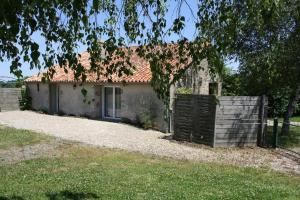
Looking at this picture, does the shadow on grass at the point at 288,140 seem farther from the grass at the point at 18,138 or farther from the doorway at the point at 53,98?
the doorway at the point at 53,98

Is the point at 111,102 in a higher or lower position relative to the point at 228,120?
lower

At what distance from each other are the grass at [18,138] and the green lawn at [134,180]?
3364 millimetres

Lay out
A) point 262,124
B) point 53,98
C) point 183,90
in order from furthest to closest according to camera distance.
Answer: point 53,98, point 183,90, point 262,124

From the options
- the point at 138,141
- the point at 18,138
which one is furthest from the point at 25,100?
the point at 138,141

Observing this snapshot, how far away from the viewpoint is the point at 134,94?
22.5 m

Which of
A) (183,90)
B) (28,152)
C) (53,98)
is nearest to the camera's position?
(28,152)

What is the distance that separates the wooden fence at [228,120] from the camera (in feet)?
51.5

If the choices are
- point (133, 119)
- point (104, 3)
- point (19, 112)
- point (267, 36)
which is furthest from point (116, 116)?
point (104, 3)

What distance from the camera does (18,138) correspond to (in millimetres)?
17312

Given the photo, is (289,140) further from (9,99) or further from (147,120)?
(9,99)

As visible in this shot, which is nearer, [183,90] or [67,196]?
[67,196]

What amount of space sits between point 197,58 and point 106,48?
1.15 meters

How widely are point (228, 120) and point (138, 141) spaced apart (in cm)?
357

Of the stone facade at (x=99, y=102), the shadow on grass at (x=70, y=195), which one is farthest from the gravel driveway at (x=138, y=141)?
the shadow on grass at (x=70, y=195)
